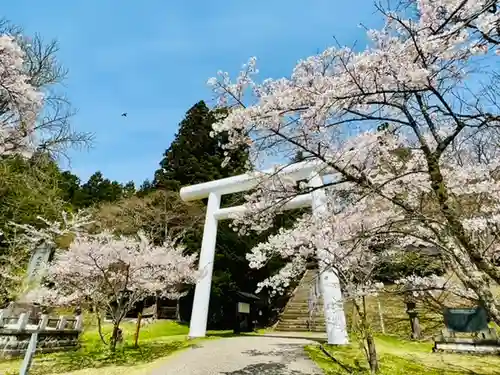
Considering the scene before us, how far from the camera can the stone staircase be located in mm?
13570

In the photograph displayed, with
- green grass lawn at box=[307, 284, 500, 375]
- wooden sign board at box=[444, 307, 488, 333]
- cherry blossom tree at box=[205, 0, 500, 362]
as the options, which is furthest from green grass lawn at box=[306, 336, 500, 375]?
cherry blossom tree at box=[205, 0, 500, 362]

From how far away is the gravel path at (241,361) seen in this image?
20.5ft

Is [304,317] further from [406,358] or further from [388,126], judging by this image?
[388,126]

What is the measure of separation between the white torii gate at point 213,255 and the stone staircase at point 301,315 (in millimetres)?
2657

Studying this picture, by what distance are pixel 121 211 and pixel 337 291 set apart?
43.3ft

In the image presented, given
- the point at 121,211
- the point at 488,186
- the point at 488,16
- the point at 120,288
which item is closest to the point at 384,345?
the point at 488,186

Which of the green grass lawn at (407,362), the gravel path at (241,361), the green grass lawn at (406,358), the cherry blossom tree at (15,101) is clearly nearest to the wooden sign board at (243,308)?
the gravel path at (241,361)

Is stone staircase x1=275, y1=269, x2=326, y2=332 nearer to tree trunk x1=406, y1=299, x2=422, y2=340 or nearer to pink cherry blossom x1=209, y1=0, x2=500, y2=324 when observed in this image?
tree trunk x1=406, y1=299, x2=422, y2=340

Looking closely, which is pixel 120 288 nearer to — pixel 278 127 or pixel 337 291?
pixel 337 291

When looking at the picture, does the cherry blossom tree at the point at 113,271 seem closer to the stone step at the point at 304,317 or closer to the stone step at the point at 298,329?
the stone step at the point at 298,329

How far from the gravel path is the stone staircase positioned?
4464mm

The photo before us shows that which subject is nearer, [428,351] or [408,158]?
[408,158]

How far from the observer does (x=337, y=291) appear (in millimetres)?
10016

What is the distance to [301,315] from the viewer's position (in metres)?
14.7
